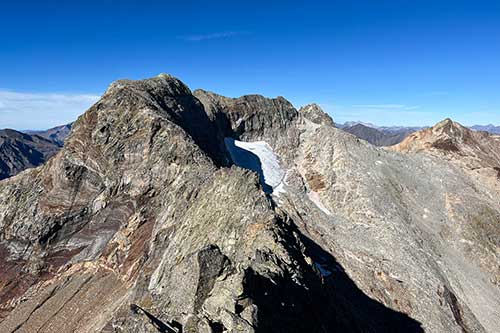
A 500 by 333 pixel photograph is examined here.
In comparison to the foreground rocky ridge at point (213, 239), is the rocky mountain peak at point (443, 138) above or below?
above

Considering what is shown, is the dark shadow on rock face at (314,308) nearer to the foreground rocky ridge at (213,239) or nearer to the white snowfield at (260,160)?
the foreground rocky ridge at (213,239)

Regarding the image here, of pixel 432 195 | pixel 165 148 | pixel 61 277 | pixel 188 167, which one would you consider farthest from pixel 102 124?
pixel 432 195

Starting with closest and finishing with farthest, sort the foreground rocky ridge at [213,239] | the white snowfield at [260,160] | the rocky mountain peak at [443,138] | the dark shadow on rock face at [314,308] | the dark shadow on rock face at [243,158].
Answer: the dark shadow on rock face at [314,308], the foreground rocky ridge at [213,239], the white snowfield at [260,160], the dark shadow on rock face at [243,158], the rocky mountain peak at [443,138]

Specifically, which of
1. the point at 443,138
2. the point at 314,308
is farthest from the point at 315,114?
the point at 314,308

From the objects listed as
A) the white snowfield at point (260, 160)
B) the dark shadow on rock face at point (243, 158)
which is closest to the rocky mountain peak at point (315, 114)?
the white snowfield at point (260, 160)

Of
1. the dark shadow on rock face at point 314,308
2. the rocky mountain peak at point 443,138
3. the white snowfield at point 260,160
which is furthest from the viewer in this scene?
the rocky mountain peak at point 443,138
